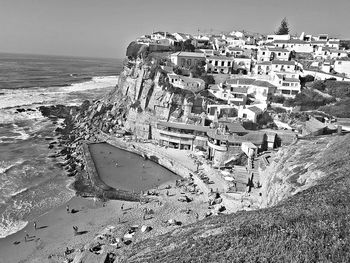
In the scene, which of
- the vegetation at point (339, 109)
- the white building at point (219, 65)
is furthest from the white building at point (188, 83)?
the vegetation at point (339, 109)

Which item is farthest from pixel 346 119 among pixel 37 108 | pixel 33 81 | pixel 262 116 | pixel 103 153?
pixel 33 81

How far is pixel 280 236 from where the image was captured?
11.8m

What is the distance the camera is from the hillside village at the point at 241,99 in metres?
37.4

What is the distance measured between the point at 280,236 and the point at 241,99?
3783 centimetres

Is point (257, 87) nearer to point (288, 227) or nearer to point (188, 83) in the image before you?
point (188, 83)

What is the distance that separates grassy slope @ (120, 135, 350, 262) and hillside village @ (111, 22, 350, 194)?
16.0 meters

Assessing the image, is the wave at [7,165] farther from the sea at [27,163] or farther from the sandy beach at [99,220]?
the sandy beach at [99,220]

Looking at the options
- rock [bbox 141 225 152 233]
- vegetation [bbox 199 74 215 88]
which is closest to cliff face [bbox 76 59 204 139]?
vegetation [bbox 199 74 215 88]

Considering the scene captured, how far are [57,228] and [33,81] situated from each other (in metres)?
89.3

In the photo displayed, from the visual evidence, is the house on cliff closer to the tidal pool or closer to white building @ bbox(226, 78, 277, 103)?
the tidal pool

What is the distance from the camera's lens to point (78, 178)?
35469 millimetres

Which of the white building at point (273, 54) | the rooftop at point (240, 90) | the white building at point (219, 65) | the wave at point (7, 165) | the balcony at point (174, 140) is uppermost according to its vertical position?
the white building at point (273, 54)

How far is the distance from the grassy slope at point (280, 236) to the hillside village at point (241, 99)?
52.6 feet

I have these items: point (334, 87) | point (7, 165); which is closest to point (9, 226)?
point (7, 165)
